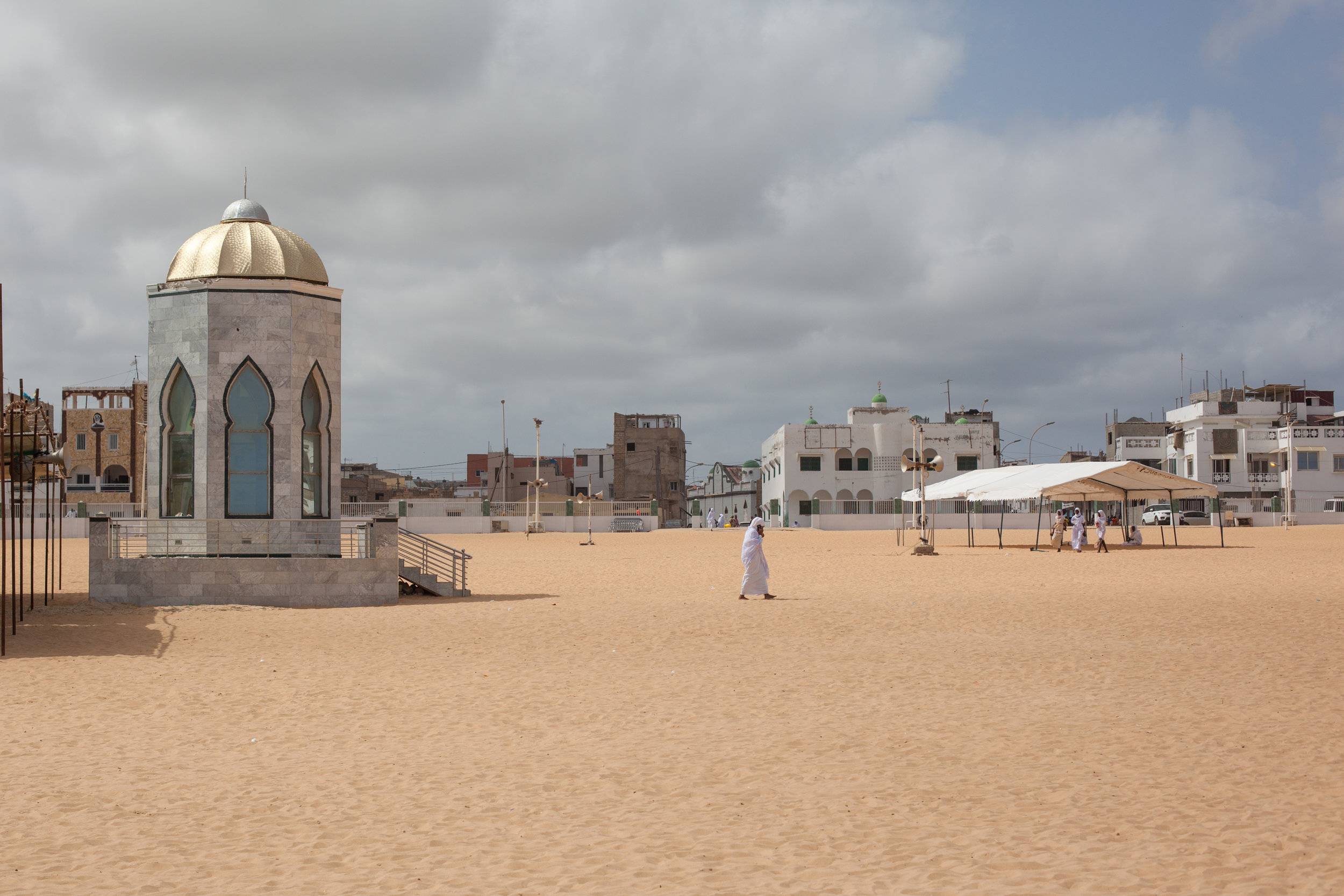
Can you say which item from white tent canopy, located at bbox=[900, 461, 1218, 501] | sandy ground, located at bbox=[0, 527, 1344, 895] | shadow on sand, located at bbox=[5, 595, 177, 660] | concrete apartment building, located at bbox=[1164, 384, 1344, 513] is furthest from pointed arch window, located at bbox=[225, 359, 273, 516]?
concrete apartment building, located at bbox=[1164, 384, 1344, 513]

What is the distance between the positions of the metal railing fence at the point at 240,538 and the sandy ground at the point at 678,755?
2270mm

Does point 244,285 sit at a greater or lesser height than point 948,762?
greater

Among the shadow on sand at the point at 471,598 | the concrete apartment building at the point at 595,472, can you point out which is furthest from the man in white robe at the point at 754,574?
the concrete apartment building at the point at 595,472

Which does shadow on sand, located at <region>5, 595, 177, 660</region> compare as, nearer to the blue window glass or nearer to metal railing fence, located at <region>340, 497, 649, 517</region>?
the blue window glass

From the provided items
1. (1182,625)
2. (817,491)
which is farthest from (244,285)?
(817,491)

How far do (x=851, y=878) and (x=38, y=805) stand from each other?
4.53 meters

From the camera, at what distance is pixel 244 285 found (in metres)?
18.5

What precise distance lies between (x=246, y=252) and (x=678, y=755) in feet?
46.9

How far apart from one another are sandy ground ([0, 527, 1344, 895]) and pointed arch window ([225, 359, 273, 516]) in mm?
3462

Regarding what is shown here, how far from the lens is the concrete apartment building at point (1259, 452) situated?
2586 inches

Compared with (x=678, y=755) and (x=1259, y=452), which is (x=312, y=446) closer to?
(x=678, y=755)

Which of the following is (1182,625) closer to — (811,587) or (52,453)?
(811,587)

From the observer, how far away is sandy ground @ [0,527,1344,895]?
17.5ft

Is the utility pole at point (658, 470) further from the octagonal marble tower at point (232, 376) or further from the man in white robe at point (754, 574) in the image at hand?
the man in white robe at point (754, 574)
